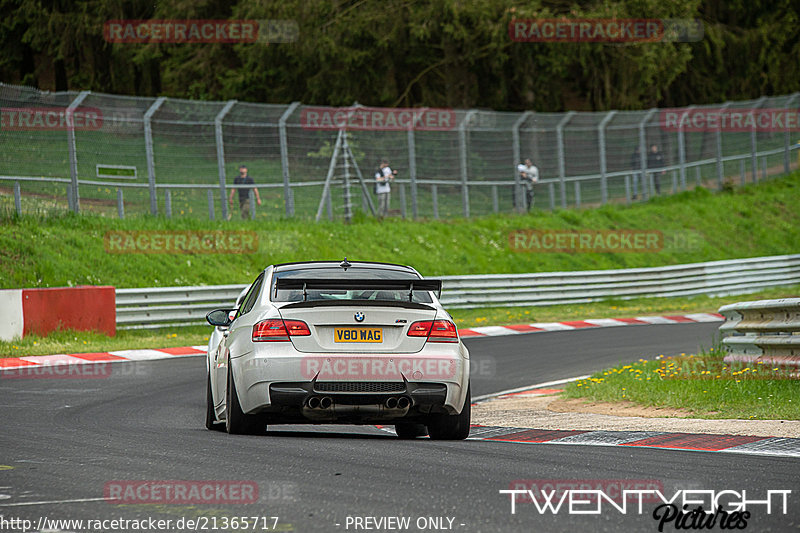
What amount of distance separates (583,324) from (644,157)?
14024mm

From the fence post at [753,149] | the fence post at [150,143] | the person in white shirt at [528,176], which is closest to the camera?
the fence post at [150,143]

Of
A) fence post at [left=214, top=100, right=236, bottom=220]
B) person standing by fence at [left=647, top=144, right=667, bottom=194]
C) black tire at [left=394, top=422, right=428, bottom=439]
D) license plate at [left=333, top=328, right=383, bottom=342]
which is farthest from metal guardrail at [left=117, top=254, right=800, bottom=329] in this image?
license plate at [left=333, top=328, right=383, bottom=342]

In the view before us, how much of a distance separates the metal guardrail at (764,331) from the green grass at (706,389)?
5.8 inches

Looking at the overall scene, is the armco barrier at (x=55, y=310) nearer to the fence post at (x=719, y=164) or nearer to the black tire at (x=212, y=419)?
the black tire at (x=212, y=419)

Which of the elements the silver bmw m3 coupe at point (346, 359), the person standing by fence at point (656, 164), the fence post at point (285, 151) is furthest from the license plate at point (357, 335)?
the person standing by fence at point (656, 164)

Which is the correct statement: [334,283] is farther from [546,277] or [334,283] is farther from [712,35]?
[712,35]

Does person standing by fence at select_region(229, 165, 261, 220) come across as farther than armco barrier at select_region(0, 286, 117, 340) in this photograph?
Yes

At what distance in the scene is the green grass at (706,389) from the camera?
10.7m

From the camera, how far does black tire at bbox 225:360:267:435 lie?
9008 mm

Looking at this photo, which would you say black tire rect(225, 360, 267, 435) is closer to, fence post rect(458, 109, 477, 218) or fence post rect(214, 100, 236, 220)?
fence post rect(214, 100, 236, 220)

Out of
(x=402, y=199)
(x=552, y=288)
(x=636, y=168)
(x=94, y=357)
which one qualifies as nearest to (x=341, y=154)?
(x=402, y=199)

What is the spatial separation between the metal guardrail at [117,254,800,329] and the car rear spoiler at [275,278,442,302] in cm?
1262

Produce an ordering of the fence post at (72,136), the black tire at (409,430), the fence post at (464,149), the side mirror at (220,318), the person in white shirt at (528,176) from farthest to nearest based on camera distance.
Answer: the person in white shirt at (528,176), the fence post at (464,149), the fence post at (72,136), the black tire at (409,430), the side mirror at (220,318)

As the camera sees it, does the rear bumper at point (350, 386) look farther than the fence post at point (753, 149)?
No
